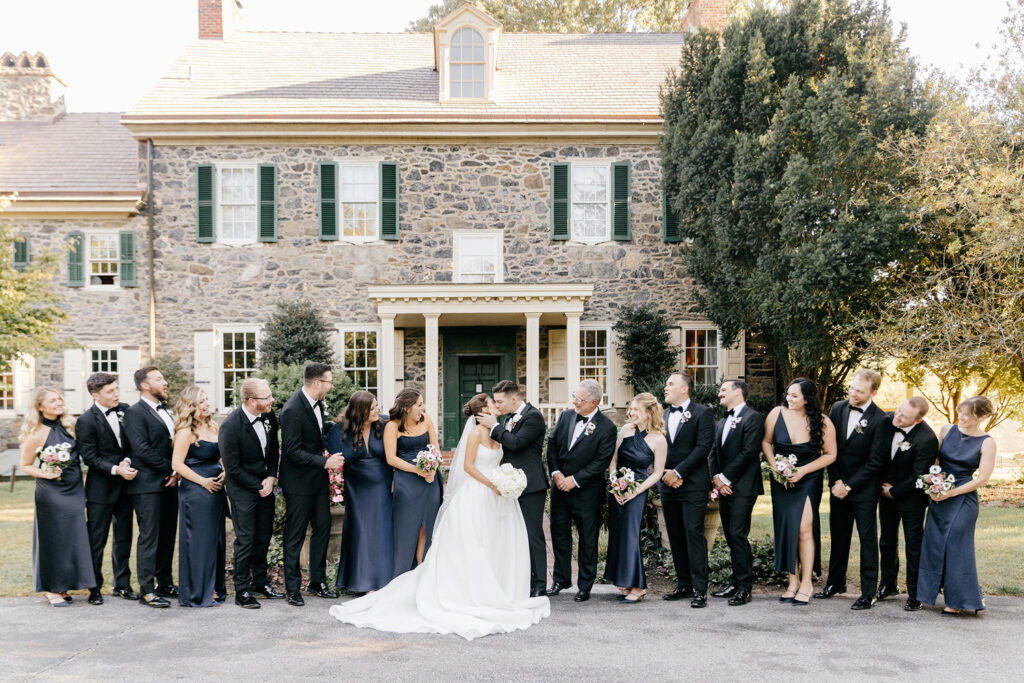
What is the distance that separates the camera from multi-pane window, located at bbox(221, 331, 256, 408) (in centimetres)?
1645

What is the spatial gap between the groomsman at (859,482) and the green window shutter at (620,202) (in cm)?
1024

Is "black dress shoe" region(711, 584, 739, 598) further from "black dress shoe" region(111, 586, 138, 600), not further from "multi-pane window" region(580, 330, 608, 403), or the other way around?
"multi-pane window" region(580, 330, 608, 403)

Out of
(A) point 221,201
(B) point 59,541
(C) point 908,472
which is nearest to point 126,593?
(B) point 59,541

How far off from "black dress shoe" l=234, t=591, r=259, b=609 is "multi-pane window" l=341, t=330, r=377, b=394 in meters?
10.2

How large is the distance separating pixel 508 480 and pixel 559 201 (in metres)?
11.0

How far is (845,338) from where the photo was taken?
44.7 ft

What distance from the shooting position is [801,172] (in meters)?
12.9

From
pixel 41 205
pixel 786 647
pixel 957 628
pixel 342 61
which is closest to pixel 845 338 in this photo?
pixel 957 628

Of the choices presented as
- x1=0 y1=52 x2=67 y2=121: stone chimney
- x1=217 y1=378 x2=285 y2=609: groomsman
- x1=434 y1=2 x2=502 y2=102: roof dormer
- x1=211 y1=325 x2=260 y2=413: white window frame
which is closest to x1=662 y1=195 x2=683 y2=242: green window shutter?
x1=434 y1=2 x2=502 y2=102: roof dormer

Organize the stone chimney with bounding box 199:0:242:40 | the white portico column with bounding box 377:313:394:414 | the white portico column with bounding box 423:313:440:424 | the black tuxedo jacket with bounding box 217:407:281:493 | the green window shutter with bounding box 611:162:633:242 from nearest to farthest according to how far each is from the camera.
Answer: the black tuxedo jacket with bounding box 217:407:281:493
the white portico column with bounding box 423:313:440:424
the white portico column with bounding box 377:313:394:414
the green window shutter with bounding box 611:162:633:242
the stone chimney with bounding box 199:0:242:40

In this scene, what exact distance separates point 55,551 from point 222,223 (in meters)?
11.2

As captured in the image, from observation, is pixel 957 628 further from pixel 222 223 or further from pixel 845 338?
pixel 222 223

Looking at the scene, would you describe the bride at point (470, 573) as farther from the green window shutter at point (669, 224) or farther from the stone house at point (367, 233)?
the green window shutter at point (669, 224)

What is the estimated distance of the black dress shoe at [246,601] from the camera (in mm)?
6391
